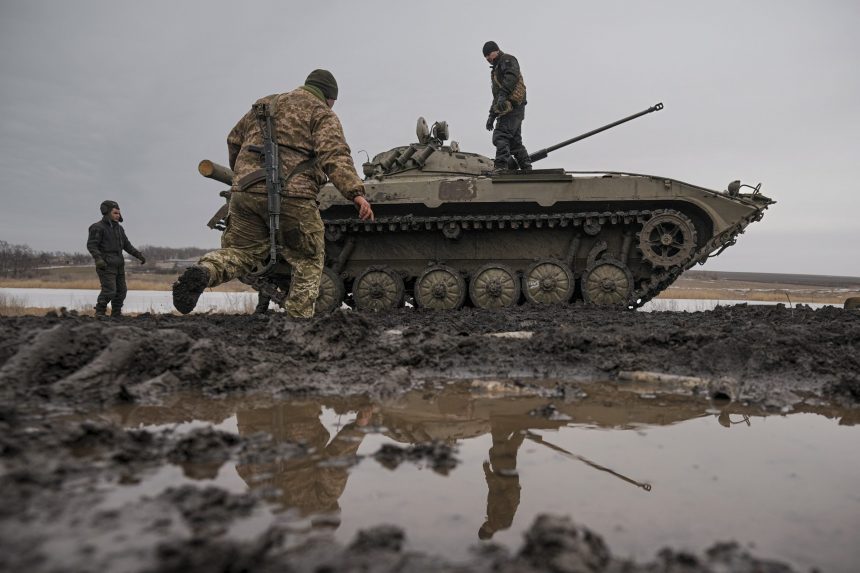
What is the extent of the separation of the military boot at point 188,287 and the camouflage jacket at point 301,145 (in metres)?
1.02

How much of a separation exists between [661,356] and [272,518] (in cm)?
347

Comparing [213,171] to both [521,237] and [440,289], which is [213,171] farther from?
[521,237]

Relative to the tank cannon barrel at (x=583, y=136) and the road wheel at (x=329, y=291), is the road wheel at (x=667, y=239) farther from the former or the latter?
the road wheel at (x=329, y=291)

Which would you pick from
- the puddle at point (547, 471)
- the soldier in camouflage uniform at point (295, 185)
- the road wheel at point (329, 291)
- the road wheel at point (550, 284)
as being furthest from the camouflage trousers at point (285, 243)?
the road wheel at point (550, 284)

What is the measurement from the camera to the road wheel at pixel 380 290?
33.0ft

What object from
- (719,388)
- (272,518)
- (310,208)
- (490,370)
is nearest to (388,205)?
(310,208)

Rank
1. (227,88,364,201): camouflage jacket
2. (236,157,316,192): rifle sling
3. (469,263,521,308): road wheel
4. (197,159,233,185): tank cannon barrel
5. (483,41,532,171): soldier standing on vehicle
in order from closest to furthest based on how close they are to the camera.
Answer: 1. (227,88,364,201): camouflage jacket
2. (236,157,316,192): rifle sling
3. (197,159,233,185): tank cannon barrel
4. (469,263,521,308): road wheel
5. (483,41,532,171): soldier standing on vehicle

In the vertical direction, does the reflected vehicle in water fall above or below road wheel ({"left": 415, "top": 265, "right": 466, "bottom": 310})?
below

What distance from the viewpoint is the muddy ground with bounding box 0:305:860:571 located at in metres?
1.42

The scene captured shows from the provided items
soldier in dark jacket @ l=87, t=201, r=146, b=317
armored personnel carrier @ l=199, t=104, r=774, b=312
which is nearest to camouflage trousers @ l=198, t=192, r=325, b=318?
armored personnel carrier @ l=199, t=104, r=774, b=312

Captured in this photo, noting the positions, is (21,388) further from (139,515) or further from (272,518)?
(272,518)

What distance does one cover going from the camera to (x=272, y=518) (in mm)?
1656

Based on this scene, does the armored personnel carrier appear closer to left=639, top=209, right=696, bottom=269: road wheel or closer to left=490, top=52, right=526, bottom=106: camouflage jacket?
left=639, top=209, right=696, bottom=269: road wheel

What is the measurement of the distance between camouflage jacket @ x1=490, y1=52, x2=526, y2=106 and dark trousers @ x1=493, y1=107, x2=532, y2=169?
0.22 metres
